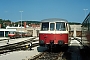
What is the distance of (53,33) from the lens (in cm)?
1844

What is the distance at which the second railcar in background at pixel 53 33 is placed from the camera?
18.4 metres

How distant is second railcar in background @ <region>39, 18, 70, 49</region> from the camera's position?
1836 cm

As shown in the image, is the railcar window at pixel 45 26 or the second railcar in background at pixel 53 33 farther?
the railcar window at pixel 45 26

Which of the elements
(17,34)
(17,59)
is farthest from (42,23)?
(17,34)

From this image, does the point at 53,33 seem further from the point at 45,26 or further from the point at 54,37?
the point at 45,26

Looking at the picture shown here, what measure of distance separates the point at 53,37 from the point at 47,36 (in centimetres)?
57

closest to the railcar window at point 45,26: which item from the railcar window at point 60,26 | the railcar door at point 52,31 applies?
the railcar door at point 52,31

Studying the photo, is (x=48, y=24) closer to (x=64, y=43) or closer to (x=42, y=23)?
(x=42, y=23)

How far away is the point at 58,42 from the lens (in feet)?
59.9

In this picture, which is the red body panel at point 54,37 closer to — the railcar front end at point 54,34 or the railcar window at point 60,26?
the railcar front end at point 54,34

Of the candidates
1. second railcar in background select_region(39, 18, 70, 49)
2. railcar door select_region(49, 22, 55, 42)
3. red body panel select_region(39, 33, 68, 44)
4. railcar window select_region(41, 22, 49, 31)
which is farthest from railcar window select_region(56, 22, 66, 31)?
railcar window select_region(41, 22, 49, 31)

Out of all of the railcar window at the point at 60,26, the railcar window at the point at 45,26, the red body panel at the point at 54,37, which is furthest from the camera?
the railcar window at the point at 45,26

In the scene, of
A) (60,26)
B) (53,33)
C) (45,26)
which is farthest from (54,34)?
(45,26)

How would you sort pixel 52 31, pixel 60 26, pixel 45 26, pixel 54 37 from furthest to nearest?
pixel 45 26 → pixel 60 26 → pixel 52 31 → pixel 54 37
